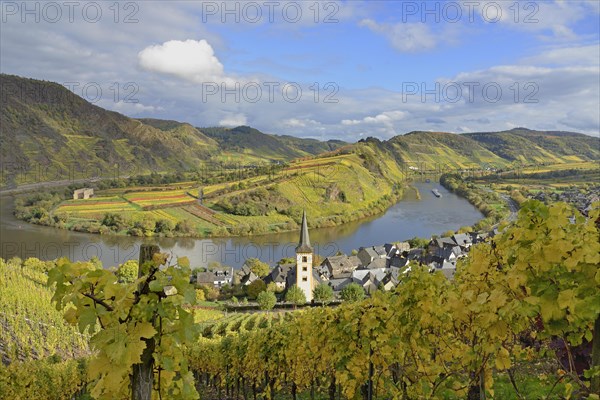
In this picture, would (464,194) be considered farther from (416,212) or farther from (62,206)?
(62,206)

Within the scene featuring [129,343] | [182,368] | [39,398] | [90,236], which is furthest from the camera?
[90,236]

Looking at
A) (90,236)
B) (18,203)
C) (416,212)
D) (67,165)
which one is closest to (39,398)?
(90,236)

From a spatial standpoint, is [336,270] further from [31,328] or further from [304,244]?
[31,328]

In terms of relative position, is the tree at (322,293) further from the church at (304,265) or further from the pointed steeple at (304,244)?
the pointed steeple at (304,244)

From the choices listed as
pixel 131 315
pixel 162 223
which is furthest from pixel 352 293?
pixel 162 223

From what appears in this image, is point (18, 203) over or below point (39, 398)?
over

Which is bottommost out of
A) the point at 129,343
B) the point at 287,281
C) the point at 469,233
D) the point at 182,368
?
the point at 287,281

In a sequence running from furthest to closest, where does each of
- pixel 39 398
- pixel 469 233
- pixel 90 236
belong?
1. pixel 90 236
2. pixel 469 233
3. pixel 39 398
